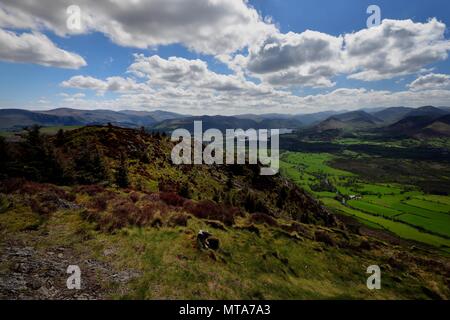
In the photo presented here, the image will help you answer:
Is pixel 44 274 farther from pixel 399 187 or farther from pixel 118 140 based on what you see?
pixel 399 187

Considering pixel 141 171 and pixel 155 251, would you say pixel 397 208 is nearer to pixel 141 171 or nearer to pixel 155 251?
pixel 141 171

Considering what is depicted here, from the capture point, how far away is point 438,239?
96125mm

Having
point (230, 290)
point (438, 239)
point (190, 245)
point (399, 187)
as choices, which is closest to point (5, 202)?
point (190, 245)

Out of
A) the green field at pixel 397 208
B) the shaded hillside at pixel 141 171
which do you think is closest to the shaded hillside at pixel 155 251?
the shaded hillside at pixel 141 171

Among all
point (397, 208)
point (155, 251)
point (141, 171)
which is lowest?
point (397, 208)

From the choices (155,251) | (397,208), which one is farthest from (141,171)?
(397,208)

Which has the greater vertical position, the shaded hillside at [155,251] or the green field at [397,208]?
the shaded hillside at [155,251]

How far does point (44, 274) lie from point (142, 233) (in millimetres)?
7846

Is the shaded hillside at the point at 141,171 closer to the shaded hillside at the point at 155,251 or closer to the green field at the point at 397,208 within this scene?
the shaded hillside at the point at 155,251

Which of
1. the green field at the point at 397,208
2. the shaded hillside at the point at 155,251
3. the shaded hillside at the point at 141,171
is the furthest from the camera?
the green field at the point at 397,208

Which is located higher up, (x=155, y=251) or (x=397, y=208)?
(x=155, y=251)

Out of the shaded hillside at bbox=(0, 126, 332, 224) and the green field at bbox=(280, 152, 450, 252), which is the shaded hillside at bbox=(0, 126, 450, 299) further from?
the green field at bbox=(280, 152, 450, 252)

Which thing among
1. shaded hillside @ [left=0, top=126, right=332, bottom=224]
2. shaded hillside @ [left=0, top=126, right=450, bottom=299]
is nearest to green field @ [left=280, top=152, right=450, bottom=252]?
shaded hillside @ [left=0, top=126, right=332, bottom=224]

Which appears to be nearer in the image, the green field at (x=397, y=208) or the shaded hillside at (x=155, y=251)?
the shaded hillside at (x=155, y=251)
